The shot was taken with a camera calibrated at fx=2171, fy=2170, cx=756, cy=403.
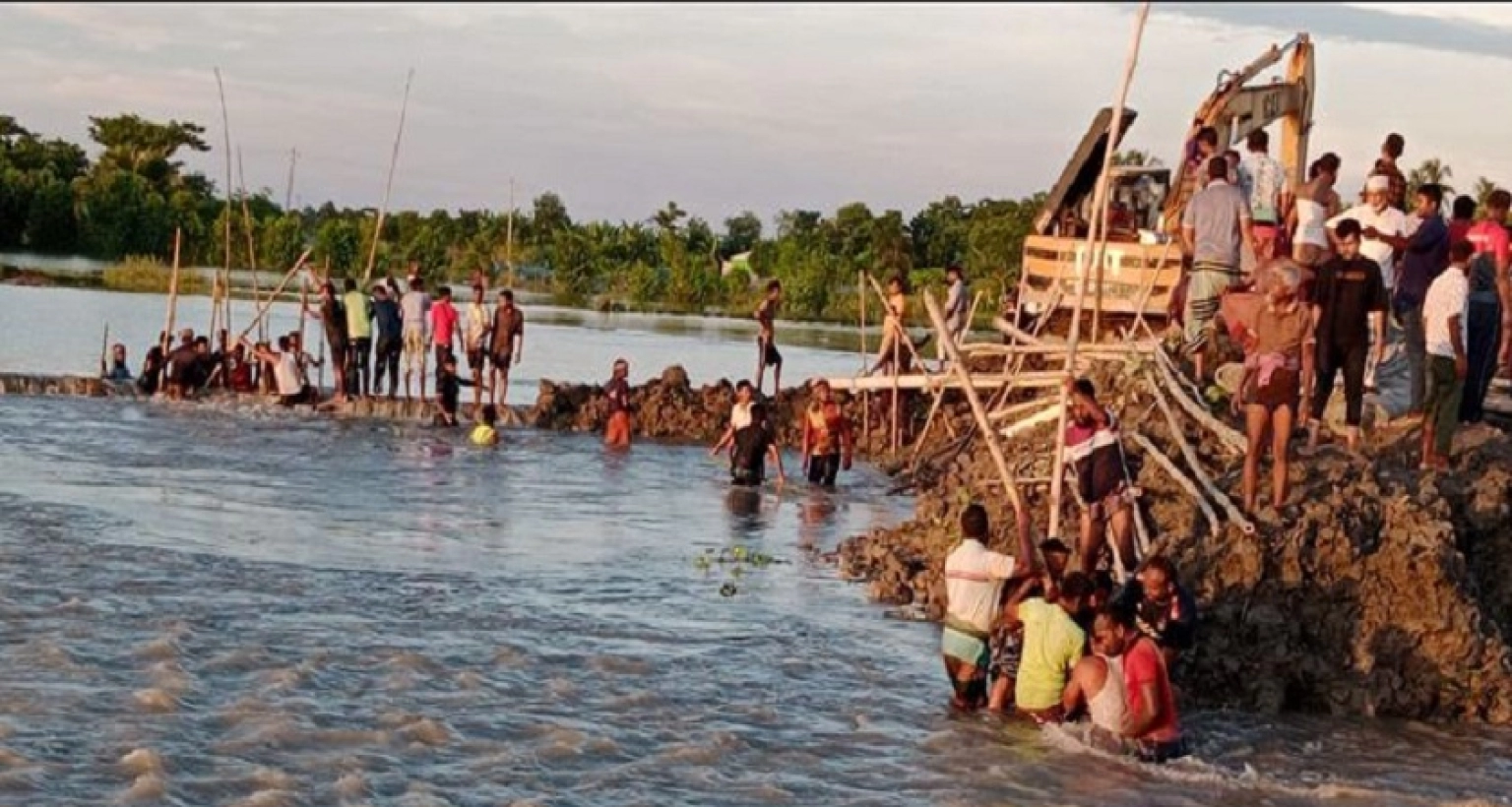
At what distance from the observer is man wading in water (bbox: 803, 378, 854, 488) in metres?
24.3

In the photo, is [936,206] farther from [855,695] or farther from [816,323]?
[855,695]

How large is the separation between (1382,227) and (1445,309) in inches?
90.6

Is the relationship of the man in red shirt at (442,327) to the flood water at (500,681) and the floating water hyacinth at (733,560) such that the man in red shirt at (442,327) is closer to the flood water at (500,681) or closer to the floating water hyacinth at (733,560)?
the flood water at (500,681)

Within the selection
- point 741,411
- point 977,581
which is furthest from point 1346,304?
point 741,411

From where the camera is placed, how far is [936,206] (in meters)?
82.2

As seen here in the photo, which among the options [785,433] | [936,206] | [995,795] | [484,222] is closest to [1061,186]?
[785,433]

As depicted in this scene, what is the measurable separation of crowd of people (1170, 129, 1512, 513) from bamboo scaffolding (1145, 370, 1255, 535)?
0.20 meters

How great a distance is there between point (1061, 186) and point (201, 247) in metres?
63.0

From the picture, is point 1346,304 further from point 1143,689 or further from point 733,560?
point 733,560

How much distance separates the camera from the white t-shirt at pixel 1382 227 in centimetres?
1706

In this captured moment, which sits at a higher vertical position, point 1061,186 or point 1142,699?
point 1061,186

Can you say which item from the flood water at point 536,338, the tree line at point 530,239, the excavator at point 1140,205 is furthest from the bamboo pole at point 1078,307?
the tree line at point 530,239

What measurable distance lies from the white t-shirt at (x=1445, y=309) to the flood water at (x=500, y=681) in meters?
2.93

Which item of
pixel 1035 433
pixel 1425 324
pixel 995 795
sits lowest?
pixel 995 795
